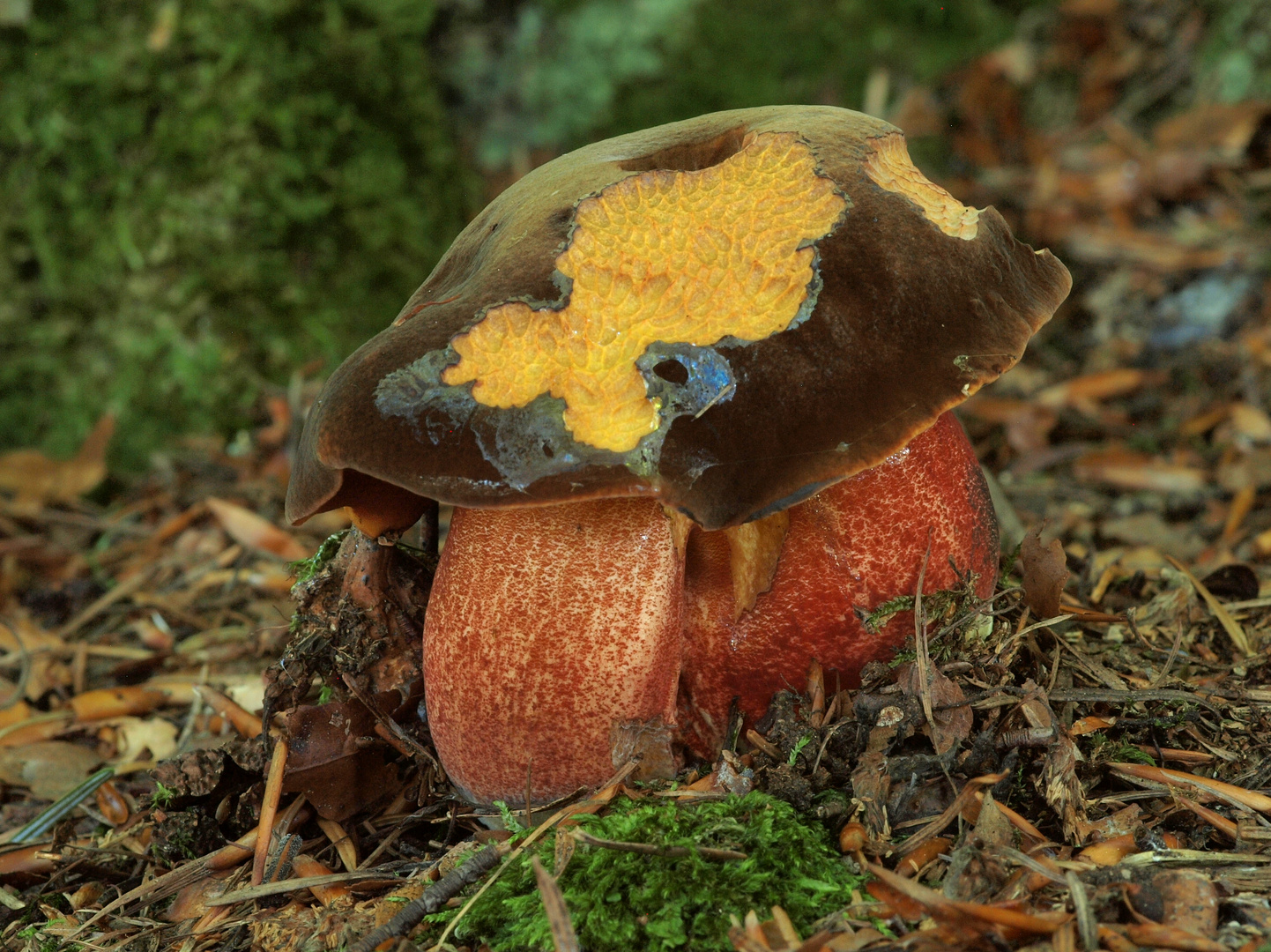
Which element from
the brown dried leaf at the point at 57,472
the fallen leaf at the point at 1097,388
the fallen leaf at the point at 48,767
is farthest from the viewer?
the fallen leaf at the point at 1097,388

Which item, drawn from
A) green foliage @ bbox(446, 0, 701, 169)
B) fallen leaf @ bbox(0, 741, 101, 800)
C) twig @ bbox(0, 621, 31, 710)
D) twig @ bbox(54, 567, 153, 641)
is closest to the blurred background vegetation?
green foliage @ bbox(446, 0, 701, 169)

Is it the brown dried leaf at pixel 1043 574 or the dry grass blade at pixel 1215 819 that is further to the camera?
the brown dried leaf at pixel 1043 574

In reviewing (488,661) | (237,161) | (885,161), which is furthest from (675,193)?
(237,161)

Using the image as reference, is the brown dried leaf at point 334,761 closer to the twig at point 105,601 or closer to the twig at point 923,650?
the twig at point 923,650

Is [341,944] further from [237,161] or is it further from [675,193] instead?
[237,161]

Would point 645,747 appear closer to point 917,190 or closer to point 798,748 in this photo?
→ point 798,748

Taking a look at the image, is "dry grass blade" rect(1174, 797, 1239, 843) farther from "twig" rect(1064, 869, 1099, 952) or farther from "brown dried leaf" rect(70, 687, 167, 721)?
"brown dried leaf" rect(70, 687, 167, 721)

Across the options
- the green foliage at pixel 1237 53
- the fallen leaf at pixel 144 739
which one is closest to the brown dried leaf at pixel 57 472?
the fallen leaf at pixel 144 739

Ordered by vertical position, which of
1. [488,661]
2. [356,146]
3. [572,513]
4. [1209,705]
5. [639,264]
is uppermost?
[356,146]
